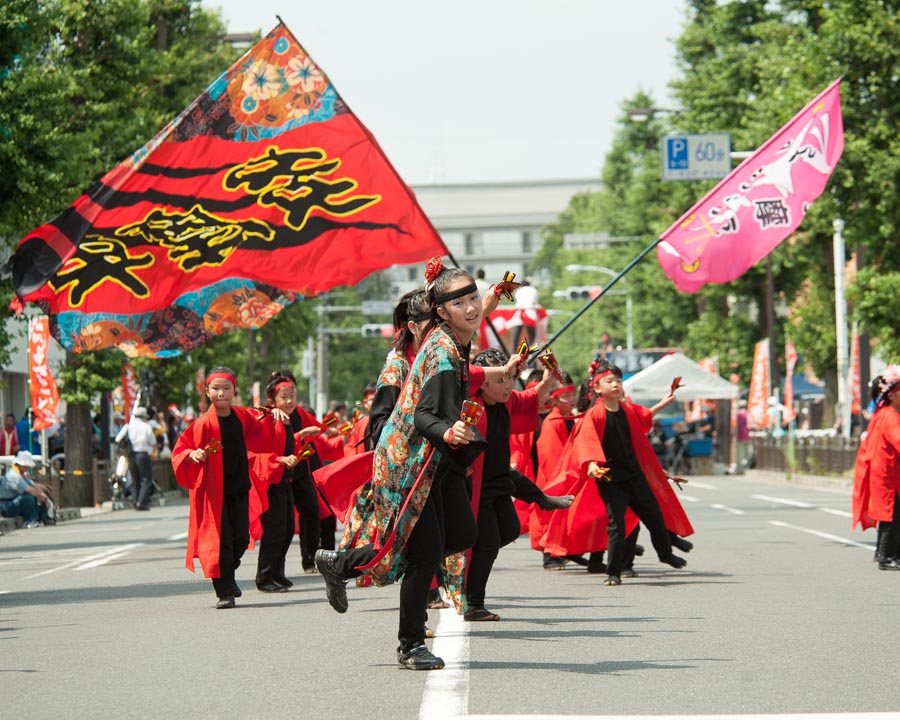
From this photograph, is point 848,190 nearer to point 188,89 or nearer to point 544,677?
point 188,89

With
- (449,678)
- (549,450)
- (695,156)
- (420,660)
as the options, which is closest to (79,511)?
(695,156)

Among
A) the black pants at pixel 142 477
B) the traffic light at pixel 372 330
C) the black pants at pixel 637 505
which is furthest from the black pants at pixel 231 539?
the traffic light at pixel 372 330

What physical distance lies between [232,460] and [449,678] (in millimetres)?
4735

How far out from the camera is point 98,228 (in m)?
16.0

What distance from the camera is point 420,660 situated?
776 cm

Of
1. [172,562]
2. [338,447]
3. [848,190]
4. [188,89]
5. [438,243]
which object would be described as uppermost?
[188,89]

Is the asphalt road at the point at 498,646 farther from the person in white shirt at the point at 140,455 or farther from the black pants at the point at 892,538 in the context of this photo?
the person in white shirt at the point at 140,455

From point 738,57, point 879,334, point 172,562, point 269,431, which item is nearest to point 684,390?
point 738,57

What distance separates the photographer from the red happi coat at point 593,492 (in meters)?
13.0

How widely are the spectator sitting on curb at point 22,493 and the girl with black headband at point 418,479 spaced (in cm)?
1672

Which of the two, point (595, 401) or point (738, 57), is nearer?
point (595, 401)

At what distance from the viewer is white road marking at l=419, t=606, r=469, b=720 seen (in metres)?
6.65

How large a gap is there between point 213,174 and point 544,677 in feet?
31.8

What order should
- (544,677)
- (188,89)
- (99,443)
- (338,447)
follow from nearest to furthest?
1. (544,677)
2. (338,447)
3. (188,89)
4. (99,443)
